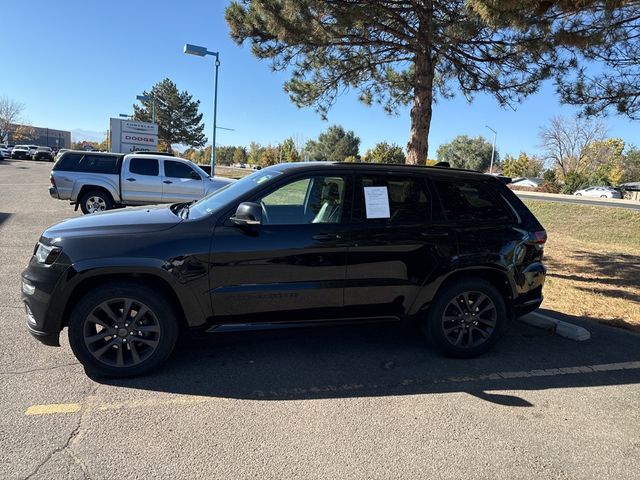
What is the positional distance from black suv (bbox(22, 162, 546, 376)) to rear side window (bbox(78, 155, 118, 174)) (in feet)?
32.1

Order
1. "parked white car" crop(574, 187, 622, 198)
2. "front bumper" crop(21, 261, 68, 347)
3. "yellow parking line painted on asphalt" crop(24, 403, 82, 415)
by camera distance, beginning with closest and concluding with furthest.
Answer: "yellow parking line painted on asphalt" crop(24, 403, 82, 415)
"front bumper" crop(21, 261, 68, 347)
"parked white car" crop(574, 187, 622, 198)

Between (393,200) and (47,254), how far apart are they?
9.45ft

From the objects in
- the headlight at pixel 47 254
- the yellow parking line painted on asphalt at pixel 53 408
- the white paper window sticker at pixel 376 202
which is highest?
the white paper window sticker at pixel 376 202

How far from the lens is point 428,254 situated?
418cm

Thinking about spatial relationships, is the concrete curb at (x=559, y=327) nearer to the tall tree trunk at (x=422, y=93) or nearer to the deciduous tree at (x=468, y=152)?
the tall tree trunk at (x=422, y=93)

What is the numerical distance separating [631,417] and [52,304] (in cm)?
448

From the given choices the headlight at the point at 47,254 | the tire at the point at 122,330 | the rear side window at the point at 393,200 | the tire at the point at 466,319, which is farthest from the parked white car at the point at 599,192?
the headlight at the point at 47,254

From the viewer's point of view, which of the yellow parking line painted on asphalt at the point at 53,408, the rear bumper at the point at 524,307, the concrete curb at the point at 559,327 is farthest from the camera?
the concrete curb at the point at 559,327

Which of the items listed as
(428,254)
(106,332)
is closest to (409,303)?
(428,254)

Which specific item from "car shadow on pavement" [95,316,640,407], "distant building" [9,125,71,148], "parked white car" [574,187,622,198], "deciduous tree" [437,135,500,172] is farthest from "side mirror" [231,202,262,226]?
"distant building" [9,125,71,148]

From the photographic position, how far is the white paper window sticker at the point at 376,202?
4117 mm

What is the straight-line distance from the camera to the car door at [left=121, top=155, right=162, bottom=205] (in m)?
13.0

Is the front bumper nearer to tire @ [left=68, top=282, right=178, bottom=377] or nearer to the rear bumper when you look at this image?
tire @ [left=68, top=282, right=178, bottom=377]

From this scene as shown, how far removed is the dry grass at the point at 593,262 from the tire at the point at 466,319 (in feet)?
7.62
